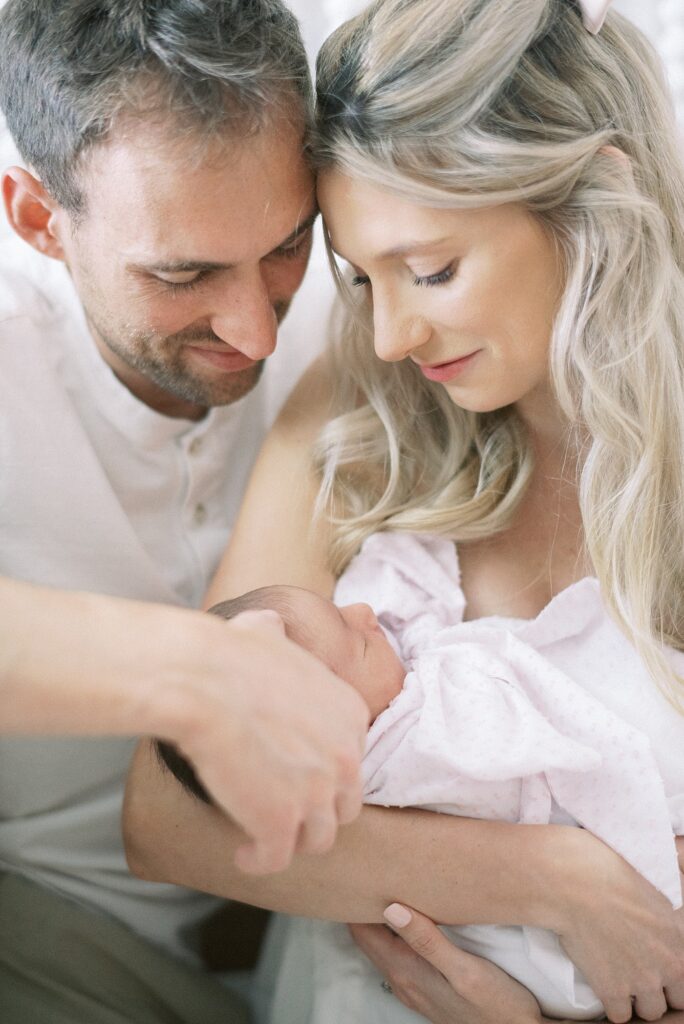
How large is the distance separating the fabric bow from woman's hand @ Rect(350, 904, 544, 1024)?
1.27 meters

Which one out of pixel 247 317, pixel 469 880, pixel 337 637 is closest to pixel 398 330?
pixel 247 317

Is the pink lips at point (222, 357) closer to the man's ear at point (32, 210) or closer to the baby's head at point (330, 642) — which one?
the man's ear at point (32, 210)

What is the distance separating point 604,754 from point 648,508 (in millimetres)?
387

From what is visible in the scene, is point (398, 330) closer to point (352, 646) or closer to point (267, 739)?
point (352, 646)

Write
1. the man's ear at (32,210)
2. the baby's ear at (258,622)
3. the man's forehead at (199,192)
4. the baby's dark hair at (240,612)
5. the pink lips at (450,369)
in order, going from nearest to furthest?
the baby's ear at (258,622) → the baby's dark hair at (240,612) → the man's forehead at (199,192) → the pink lips at (450,369) → the man's ear at (32,210)

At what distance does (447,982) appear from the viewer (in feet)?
4.83

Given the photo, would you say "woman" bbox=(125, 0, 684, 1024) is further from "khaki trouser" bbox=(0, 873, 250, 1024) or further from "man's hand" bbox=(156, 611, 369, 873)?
"man's hand" bbox=(156, 611, 369, 873)

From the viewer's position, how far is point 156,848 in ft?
5.12

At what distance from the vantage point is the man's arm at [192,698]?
103 cm

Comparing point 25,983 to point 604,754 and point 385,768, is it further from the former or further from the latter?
point 604,754

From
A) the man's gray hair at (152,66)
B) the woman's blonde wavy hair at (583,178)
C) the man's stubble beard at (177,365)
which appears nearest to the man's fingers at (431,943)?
the woman's blonde wavy hair at (583,178)

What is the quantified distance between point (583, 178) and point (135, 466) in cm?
95

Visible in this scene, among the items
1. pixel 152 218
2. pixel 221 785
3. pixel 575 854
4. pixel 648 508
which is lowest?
pixel 575 854

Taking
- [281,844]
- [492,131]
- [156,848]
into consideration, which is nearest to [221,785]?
[281,844]
